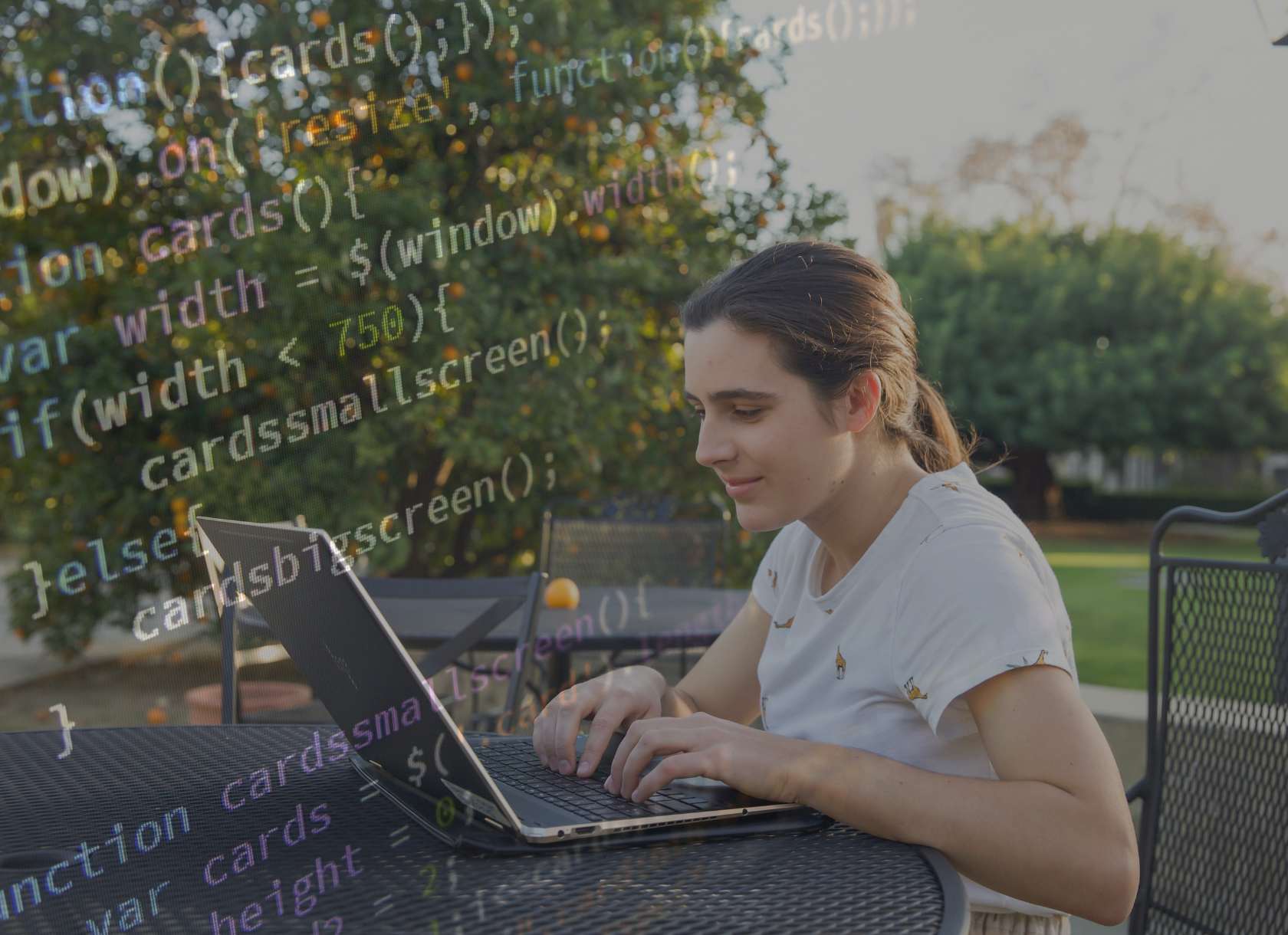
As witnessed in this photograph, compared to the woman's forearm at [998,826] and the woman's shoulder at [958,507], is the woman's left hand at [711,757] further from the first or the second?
the woman's shoulder at [958,507]

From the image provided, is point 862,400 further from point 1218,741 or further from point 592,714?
point 1218,741

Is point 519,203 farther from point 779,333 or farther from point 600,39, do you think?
point 779,333

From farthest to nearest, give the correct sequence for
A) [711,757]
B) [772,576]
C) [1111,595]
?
[1111,595] → [772,576] → [711,757]

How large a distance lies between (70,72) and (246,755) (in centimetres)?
494

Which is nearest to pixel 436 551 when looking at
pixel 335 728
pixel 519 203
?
pixel 519 203

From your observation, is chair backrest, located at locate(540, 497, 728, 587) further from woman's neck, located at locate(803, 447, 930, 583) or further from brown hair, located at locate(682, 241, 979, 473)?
woman's neck, located at locate(803, 447, 930, 583)

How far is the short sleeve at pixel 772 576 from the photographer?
1.67 m

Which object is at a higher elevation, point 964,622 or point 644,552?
point 964,622

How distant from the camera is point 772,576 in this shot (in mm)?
1706

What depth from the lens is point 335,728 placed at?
163cm

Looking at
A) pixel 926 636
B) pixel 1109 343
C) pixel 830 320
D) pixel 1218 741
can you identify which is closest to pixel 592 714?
pixel 926 636

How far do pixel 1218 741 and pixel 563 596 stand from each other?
6.96 ft

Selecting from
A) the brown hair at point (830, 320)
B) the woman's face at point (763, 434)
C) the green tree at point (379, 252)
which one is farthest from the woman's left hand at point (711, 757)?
the green tree at point (379, 252)

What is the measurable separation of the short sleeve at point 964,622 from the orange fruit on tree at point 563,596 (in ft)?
7.28
